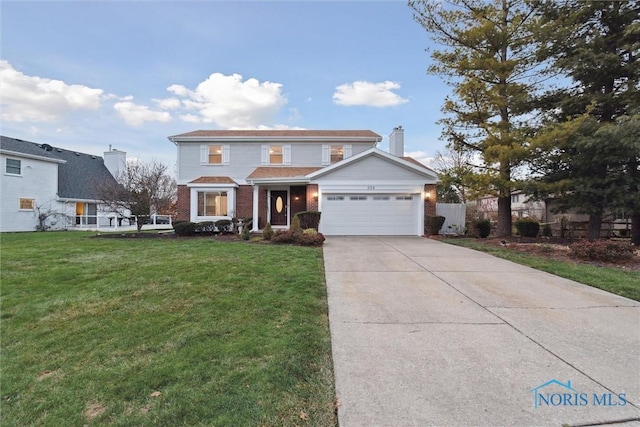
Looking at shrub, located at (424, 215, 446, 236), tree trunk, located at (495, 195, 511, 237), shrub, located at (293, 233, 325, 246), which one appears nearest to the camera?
shrub, located at (293, 233, 325, 246)

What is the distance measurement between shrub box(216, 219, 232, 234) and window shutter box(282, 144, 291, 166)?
204 inches

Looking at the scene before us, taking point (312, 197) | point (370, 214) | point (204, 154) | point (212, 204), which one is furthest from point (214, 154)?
point (370, 214)

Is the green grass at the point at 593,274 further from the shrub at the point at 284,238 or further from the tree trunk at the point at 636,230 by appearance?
the shrub at the point at 284,238

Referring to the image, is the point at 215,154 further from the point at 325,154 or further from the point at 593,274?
the point at 593,274

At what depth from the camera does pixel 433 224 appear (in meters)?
14.9

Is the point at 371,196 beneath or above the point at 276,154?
beneath

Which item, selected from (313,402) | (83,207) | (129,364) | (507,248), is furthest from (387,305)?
(83,207)

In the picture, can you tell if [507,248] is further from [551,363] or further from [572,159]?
[551,363]

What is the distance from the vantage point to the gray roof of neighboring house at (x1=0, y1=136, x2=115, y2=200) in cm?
1984

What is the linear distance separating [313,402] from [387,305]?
2.61 meters

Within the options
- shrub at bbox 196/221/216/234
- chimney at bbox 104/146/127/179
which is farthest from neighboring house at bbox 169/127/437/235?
chimney at bbox 104/146/127/179

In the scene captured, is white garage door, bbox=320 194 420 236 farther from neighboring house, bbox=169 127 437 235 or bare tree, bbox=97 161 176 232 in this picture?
bare tree, bbox=97 161 176 232

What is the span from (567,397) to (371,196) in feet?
42.7

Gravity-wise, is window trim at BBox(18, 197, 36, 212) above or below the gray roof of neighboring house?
below
